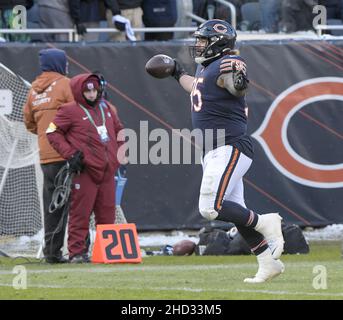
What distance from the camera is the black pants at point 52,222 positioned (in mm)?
11867

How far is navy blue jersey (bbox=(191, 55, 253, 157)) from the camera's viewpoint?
9.21 meters

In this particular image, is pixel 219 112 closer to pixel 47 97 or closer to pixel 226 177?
pixel 226 177

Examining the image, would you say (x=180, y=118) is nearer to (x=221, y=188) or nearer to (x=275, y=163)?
(x=275, y=163)

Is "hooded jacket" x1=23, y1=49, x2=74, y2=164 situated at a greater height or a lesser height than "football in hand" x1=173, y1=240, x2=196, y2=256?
greater

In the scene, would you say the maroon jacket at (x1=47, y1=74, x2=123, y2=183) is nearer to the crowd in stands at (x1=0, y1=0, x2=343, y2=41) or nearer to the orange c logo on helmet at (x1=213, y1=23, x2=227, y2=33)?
the orange c logo on helmet at (x1=213, y1=23, x2=227, y2=33)

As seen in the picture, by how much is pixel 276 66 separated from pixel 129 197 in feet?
8.16

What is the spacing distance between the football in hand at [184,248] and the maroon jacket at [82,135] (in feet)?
5.04

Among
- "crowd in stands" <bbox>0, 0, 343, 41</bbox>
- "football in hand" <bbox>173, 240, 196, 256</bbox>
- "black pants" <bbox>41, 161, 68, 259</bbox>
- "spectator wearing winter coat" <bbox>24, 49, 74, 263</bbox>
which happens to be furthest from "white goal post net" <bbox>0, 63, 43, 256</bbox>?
"crowd in stands" <bbox>0, 0, 343, 41</bbox>

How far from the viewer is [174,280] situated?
9.30m

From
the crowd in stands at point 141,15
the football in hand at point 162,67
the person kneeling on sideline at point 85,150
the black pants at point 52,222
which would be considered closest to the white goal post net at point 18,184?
the black pants at point 52,222

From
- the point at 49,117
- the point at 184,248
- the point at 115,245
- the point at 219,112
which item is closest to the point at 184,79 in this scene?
the point at 219,112

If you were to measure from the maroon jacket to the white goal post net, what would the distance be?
126 cm

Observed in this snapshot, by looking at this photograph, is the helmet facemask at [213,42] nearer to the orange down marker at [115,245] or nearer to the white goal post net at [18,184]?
the orange down marker at [115,245]

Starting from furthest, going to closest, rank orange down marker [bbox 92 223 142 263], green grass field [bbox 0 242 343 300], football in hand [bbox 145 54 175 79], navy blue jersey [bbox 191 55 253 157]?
orange down marker [bbox 92 223 142 263]
football in hand [bbox 145 54 175 79]
navy blue jersey [bbox 191 55 253 157]
green grass field [bbox 0 242 343 300]
